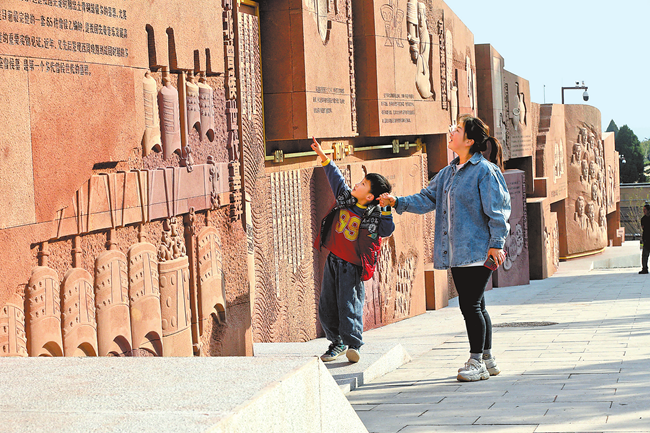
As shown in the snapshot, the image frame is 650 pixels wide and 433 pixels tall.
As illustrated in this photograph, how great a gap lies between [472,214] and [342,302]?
106cm

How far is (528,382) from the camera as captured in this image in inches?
187

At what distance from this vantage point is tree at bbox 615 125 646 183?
66312mm

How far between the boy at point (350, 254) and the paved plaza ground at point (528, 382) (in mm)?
409

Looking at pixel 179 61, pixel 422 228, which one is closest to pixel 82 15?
pixel 179 61

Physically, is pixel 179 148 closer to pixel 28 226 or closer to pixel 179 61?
pixel 179 61

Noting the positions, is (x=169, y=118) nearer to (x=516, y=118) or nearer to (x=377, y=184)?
(x=377, y=184)

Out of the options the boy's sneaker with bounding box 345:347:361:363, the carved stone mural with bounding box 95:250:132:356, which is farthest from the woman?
the carved stone mural with bounding box 95:250:132:356

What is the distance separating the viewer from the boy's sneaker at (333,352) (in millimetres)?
5449

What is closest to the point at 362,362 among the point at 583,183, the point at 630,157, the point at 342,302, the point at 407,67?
the point at 342,302

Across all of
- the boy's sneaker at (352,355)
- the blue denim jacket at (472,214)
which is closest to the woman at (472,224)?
the blue denim jacket at (472,214)

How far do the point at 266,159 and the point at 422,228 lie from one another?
430 centimetres

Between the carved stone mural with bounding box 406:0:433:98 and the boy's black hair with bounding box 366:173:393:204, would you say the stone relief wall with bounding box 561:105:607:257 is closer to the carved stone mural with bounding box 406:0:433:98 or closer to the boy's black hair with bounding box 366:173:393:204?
the carved stone mural with bounding box 406:0:433:98

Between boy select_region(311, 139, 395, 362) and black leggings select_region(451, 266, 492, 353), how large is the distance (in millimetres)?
704

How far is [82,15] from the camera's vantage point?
12.9ft
